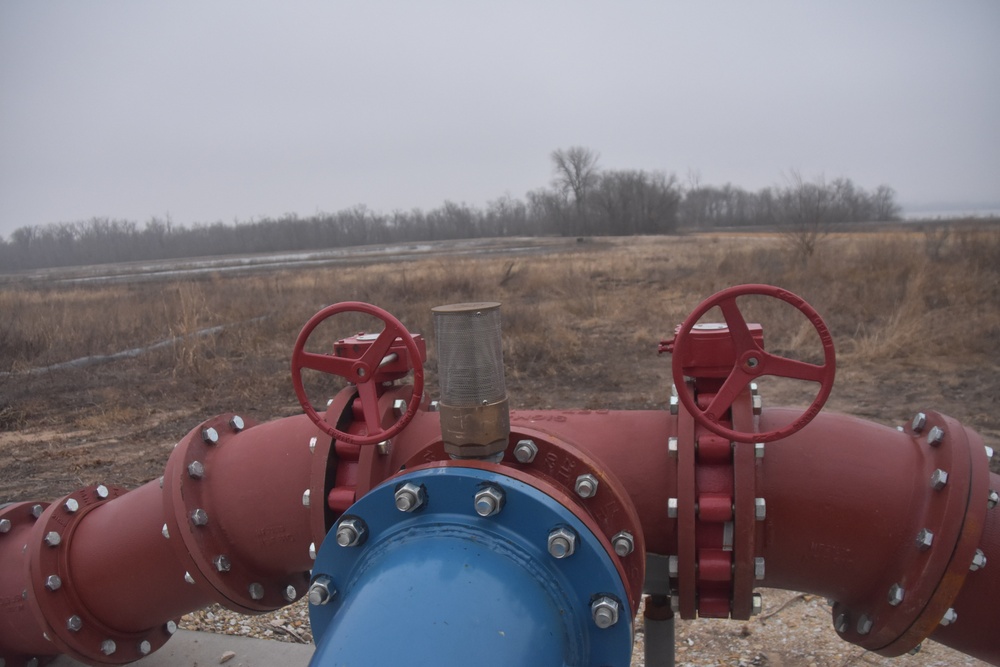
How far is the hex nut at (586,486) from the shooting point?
3.51ft

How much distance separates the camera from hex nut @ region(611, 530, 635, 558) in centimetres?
106

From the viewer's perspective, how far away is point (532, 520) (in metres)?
0.93

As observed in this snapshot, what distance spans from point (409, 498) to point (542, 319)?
7988 millimetres

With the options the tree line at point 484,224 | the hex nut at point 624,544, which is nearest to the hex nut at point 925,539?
the hex nut at point 624,544

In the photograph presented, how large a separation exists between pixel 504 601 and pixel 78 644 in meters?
1.28

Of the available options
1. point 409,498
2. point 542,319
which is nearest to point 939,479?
point 409,498

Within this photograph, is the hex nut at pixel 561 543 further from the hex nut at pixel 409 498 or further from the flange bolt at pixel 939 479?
the flange bolt at pixel 939 479

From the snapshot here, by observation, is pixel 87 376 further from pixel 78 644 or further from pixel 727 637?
pixel 727 637

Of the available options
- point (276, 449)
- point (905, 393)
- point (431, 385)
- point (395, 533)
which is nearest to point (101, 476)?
point (431, 385)

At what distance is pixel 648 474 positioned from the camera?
1229mm

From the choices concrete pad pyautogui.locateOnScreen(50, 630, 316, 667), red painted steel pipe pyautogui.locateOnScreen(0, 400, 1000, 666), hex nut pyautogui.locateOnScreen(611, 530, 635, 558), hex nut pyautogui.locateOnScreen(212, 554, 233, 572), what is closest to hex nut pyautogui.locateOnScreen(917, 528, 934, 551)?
red painted steel pipe pyautogui.locateOnScreen(0, 400, 1000, 666)

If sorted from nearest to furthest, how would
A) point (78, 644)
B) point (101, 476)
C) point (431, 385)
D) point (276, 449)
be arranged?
point (276, 449), point (78, 644), point (101, 476), point (431, 385)

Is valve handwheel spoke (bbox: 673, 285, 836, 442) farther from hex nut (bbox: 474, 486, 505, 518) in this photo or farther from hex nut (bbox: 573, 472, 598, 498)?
hex nut (bbox: 474, 486, 505, 518)

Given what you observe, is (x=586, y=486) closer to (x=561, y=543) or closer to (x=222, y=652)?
(x=561, y=543)
